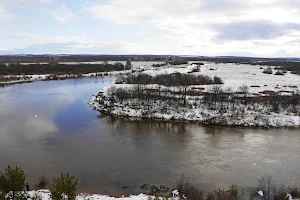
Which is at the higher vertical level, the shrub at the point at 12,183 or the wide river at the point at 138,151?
the shrub at the point at 12,183

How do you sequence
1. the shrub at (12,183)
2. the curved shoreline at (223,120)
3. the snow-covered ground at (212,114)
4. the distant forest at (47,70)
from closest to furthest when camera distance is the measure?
1. the shrub at (12,183)
2. the curved shoreline at (223,120)
3. the snow-covered ground at (212,114)
4. the distant forest at (47,70)

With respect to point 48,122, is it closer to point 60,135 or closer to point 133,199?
point 60,135

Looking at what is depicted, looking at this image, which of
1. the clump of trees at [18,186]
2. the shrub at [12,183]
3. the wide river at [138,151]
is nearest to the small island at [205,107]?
the wide river at [138,151]

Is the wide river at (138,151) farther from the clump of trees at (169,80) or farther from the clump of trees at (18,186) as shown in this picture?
the clump of trees at (169,80)

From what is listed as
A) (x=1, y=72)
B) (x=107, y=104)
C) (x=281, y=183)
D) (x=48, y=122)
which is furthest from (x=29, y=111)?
(x=1, y=72)

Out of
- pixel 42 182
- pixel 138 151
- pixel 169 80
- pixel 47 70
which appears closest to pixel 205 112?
pixel 138 151

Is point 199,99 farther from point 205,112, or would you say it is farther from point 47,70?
point 47,70

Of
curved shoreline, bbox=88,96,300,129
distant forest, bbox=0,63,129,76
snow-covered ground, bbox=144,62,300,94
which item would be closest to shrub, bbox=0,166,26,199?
curved shoreline, bbox=88,96,300,129

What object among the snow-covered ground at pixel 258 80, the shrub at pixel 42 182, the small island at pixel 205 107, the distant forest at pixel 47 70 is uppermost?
the distant forest at pixel 47 70
